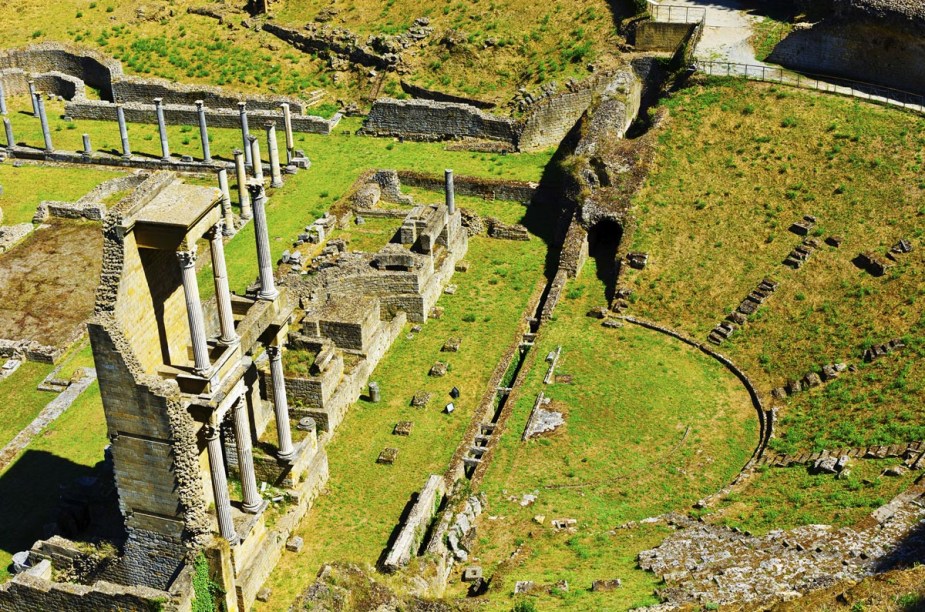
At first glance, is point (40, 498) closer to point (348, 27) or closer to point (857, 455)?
point (857, 455)

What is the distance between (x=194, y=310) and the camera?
26.0 meters

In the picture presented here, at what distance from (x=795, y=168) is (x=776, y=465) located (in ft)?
52.1

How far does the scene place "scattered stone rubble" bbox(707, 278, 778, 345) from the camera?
38.3m

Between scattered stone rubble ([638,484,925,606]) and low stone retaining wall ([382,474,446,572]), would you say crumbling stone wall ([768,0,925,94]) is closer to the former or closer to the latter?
scattered stone rubble ([638,484,925,606])

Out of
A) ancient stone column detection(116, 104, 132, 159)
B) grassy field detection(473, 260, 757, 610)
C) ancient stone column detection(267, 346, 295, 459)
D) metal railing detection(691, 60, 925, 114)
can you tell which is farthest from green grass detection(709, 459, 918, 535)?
ancient stone column detection(116, 104, 132, 159)

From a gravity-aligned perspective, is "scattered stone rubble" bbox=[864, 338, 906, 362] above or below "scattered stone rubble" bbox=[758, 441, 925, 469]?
above

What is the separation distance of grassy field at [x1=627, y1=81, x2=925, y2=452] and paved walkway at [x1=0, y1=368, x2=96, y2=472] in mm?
19119

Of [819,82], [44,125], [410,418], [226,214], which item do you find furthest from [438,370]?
[44,125]

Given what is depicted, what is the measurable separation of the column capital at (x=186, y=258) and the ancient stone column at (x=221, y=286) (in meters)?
1.04

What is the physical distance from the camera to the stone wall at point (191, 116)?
187 feet

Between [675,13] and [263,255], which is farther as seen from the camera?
[675,13]

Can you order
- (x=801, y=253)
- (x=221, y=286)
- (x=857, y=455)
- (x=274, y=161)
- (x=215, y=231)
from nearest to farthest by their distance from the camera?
(x=215, y=231), (x=221, y=286), (x=857, y=455), (x=801, y=253), (x=274, y=161)

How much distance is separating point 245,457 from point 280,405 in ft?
7.97

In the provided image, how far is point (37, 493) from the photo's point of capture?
106 feet
